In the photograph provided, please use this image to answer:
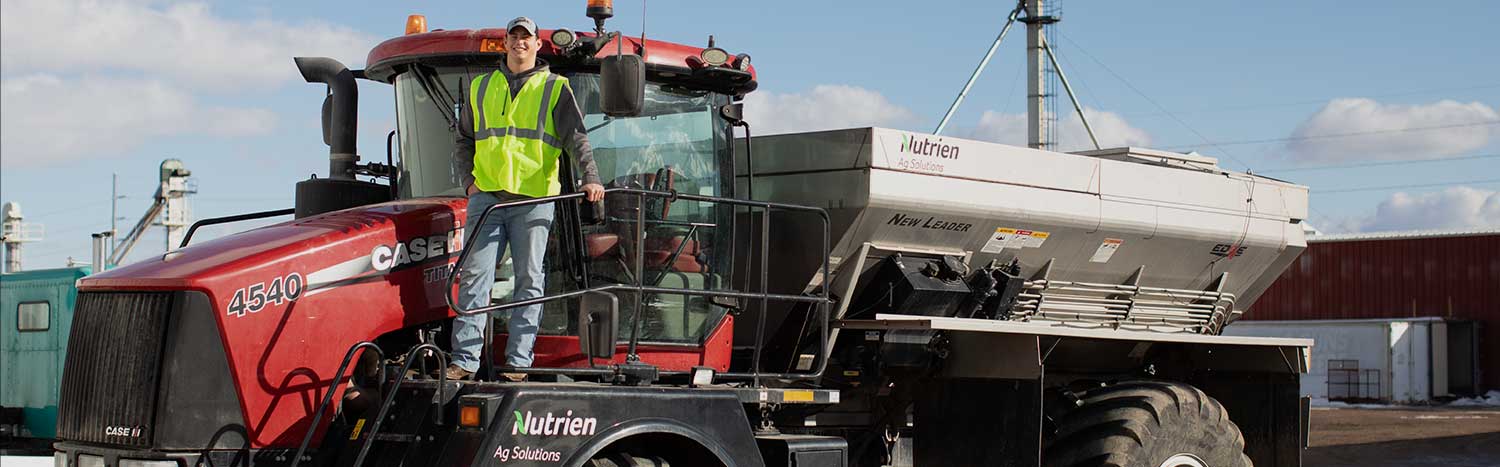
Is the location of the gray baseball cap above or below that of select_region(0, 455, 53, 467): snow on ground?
above

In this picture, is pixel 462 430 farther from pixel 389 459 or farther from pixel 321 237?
pixel 321 237

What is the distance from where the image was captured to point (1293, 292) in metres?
44.5

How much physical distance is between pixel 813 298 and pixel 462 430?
7.14 feet

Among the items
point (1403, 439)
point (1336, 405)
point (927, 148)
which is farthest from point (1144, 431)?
point (1336, 405)

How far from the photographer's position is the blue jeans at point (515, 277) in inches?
267

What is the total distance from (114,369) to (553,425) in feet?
6.25

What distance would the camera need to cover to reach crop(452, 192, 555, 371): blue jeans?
22.3ft

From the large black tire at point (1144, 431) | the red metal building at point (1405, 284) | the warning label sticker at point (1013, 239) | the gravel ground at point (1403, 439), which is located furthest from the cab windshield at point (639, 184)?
the red metal building at point (1405, 284)

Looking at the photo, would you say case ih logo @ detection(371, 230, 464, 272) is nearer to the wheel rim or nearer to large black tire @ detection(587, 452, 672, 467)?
large black tire @ detection(587, 452, 672, 467)

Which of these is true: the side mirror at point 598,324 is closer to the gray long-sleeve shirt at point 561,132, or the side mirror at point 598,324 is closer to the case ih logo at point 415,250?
the gray long-sleeve shirt at point 561,132

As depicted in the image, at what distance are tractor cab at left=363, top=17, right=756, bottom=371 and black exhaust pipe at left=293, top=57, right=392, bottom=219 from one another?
0.33 metres

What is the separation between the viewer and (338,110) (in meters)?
8.14

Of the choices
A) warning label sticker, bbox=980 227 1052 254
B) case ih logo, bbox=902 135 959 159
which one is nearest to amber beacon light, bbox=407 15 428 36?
case ih logo, bbox=902 135 959 159

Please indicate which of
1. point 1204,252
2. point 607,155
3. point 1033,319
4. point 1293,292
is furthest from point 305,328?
point 1293,292
